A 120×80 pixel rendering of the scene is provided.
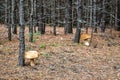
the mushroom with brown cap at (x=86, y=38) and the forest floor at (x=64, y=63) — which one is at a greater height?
the mushroom with brown cap at (x=86, y=38)

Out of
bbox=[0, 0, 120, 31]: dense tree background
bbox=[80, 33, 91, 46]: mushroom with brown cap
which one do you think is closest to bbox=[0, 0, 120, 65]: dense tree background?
bbox=[0, 0, 120, 31]: dense tree background

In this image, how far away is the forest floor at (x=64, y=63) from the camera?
10.8 m

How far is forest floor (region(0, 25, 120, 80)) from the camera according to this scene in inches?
427

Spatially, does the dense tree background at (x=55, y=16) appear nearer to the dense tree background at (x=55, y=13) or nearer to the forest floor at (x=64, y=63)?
the dense tree background at (x=55, y=13)

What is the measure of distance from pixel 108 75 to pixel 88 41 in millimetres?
7116

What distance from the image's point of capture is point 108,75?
11312 mm

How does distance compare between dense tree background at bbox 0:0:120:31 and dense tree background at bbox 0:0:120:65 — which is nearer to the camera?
dense tree background at bbox 0:0:120:65

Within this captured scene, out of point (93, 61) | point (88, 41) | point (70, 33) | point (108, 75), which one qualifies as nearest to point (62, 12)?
point (70, 33)

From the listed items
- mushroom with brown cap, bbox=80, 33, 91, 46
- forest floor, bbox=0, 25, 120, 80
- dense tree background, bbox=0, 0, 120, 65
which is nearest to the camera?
forest floor, bbox=0, 25, 120, 80

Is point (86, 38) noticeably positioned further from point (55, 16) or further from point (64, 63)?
point (55, 16)

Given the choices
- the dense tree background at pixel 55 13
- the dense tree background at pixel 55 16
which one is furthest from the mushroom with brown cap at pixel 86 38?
the dense tree background at pixel 55 13

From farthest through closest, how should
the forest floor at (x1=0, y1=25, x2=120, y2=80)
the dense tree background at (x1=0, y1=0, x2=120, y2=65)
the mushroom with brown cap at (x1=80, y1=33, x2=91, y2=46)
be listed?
the mushroom with brown cap at (x1=80, y1=33, x2=91, y2=46) → the dense tree background at (x1=0, y1=0, x2=120, y2=65) → the forest floor at (x1=0, y1=25, x2=120, y2=80)

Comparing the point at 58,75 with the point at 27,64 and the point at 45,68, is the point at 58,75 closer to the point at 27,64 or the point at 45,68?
the point at 45,68

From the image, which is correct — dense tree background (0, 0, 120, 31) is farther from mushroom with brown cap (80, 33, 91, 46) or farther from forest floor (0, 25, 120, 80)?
forest floor (0, 25, 120, 80)
